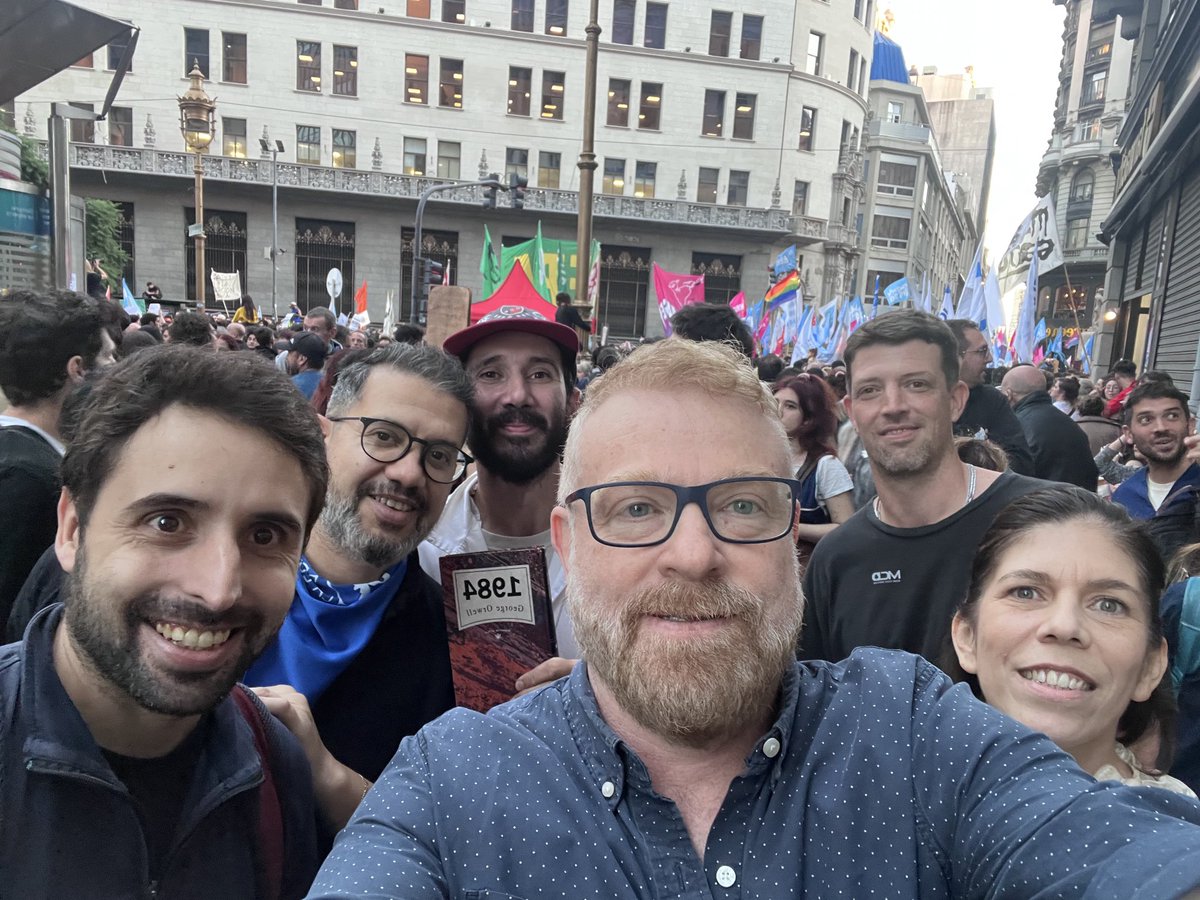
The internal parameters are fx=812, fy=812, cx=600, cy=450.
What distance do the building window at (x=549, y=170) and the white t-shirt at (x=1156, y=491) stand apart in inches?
1431

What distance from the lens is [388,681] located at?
227 cm

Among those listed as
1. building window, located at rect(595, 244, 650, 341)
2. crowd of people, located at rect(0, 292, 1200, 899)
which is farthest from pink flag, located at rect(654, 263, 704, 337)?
building window, located at rect(595, 244, 650, 341)

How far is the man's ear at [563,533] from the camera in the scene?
1.75 meters

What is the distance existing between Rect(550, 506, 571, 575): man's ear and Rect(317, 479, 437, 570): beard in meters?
0.71

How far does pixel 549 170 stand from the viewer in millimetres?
38906

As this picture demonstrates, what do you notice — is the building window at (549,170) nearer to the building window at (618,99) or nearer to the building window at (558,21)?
the building window at (618,99)

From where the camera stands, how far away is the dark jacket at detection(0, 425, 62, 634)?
2.66 m

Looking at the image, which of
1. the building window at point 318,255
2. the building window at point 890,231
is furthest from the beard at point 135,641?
the building window at point 890,231

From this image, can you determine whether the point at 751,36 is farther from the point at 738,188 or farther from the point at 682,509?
the point at 682,509

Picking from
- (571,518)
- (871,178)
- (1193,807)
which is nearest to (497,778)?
(571,518)

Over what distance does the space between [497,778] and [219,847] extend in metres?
0.59

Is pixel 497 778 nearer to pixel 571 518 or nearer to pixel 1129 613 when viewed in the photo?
pixel 571 518

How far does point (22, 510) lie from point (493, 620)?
171 cm

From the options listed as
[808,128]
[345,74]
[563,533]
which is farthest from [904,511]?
[808,128]
